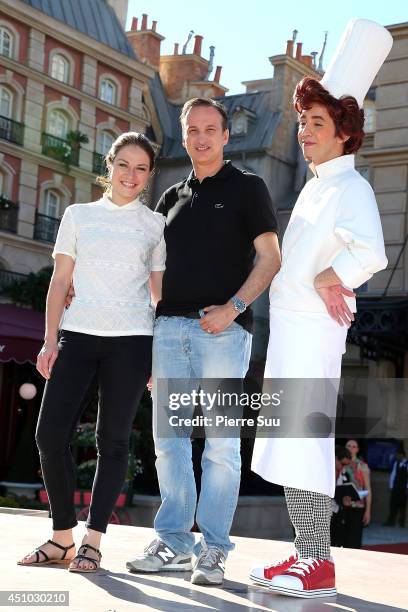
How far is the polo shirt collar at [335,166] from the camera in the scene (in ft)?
13.8

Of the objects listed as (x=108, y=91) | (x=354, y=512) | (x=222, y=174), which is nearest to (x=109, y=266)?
(x=222, y=174)

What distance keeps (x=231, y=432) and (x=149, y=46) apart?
32487 millimetres

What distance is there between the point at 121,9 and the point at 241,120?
16.5 ft

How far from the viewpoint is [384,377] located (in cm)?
2348

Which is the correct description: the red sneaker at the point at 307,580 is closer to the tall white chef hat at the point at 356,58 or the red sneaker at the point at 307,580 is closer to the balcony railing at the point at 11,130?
the tall white chef hat at the point at 356,58

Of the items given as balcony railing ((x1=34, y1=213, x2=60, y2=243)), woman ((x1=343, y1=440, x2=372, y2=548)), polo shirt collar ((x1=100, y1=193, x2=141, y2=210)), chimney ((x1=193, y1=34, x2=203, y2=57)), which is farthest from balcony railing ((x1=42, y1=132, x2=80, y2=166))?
polo shirt collar ((x1=100, y1=193, x2=141, y2=210))

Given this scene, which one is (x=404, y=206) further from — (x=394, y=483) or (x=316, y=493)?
(x=316, y=493)

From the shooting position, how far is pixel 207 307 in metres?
4.37

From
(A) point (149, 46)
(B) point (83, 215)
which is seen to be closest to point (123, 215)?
(B) point (83, 215)

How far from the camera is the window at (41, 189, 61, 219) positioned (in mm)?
27906

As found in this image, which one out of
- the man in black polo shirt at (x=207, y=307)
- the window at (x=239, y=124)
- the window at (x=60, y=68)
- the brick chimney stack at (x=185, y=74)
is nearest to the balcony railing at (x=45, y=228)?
the window at (x=60, y=68)

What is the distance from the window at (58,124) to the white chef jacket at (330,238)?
24.7 metres

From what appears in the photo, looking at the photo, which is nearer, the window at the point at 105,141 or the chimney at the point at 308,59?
the window at the point at 105,141

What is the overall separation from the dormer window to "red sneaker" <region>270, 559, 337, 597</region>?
2966cm
